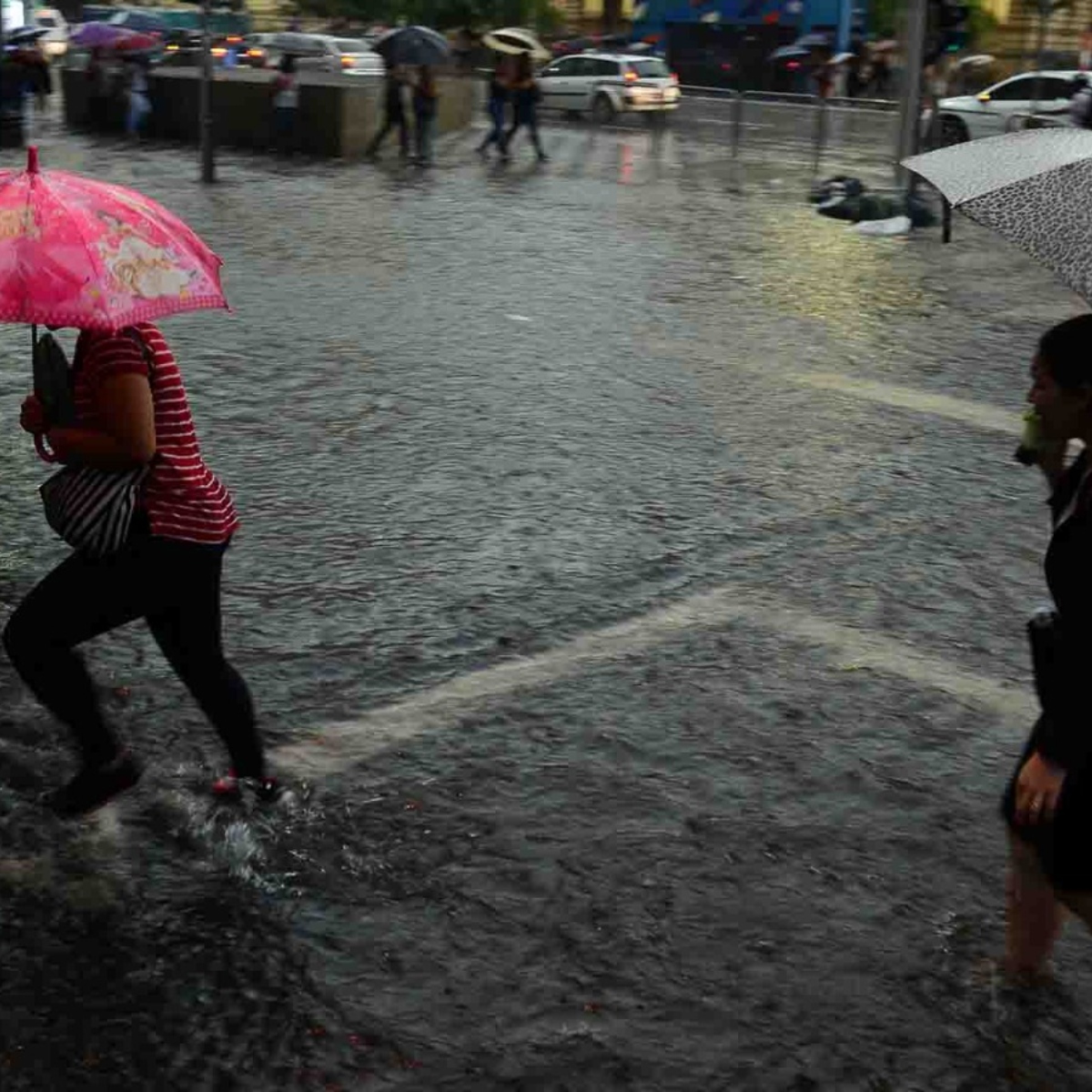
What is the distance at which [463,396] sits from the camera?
926 cm

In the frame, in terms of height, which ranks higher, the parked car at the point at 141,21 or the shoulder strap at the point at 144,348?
the parked car at the point at 141,21

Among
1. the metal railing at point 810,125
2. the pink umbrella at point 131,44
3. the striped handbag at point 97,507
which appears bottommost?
the metal railing at point 810,125

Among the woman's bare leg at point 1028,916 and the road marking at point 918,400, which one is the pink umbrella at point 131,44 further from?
the woman's bare leg at point 1028,916

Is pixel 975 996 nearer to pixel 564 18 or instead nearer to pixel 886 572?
pixel 886 572

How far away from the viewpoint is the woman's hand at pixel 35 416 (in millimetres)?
3918

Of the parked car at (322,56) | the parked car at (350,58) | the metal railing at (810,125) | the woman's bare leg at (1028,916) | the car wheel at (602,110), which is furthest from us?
the parked car at (322,56)

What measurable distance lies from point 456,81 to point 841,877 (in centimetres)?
2741

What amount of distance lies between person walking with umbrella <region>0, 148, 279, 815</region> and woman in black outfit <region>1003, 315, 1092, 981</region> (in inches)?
71.5

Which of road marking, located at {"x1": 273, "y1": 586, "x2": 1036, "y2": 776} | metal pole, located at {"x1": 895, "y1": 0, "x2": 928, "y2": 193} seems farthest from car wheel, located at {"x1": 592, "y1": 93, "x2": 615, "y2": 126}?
road marking, located at {"x1": 273, "y1": 586, "x2": 1036, "y2": 776}

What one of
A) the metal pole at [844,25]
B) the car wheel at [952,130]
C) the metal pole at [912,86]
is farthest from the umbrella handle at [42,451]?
the metal pole at [844,25]

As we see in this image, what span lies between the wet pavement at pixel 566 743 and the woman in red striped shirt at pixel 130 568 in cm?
32

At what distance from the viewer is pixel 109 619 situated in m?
4.00

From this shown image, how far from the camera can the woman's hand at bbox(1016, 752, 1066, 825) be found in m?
3.12

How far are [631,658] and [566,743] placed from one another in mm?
757
